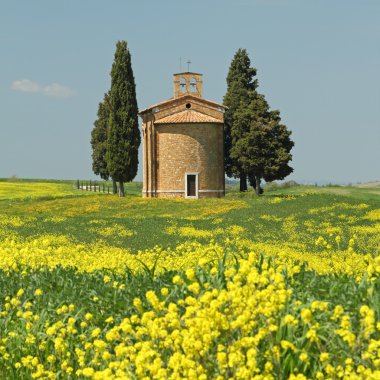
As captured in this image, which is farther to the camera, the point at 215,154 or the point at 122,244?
the point at 215,154

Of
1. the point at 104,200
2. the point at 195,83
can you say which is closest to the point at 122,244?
Answer: the point at 104,200

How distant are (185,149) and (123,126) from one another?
6251 mm

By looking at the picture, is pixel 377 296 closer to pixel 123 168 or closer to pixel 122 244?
pixel 122 244

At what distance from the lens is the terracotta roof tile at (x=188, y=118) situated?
2352 inches

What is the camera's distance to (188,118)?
6003 cm

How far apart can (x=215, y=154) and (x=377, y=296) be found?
54287mm

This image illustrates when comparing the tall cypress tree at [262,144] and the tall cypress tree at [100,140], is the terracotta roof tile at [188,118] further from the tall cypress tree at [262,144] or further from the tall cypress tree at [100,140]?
the tall cypress tree at [100,140]

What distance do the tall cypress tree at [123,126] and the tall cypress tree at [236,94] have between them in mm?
9422

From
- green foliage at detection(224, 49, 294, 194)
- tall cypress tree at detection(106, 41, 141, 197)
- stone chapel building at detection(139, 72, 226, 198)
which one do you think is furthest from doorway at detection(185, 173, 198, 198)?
tall cypress tree at detection(106, 41, 141, 197)

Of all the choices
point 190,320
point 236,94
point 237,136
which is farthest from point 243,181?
point 190,320

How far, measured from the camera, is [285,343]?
5.69 meters

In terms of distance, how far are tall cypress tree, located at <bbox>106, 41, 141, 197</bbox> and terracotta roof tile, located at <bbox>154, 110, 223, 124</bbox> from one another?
271 centimetres

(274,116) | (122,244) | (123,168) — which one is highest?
(274,116)

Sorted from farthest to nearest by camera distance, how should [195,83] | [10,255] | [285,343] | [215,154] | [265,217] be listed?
[195,83], [215,154], [265,217], [10,255], [285,343]
